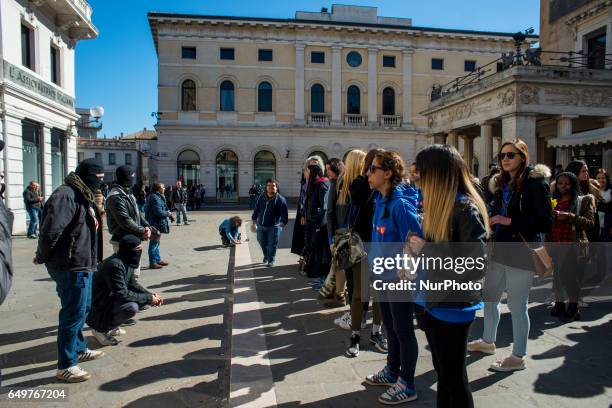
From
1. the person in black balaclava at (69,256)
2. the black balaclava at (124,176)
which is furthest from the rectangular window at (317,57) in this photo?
the person in black balaclava at (69,256)

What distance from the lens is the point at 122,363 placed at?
13.4 ft

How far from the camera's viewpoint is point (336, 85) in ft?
109

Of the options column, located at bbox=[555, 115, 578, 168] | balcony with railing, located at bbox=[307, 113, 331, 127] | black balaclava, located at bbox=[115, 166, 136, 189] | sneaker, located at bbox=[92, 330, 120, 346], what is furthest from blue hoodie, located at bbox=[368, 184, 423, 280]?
balcony with railing, located at bbox=[307, 113, 331, 127]

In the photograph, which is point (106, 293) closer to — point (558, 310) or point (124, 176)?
point (124, 176)

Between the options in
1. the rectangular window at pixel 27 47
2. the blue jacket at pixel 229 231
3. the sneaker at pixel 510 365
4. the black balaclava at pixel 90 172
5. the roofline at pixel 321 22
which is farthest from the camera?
the roofline at pixel 321 22

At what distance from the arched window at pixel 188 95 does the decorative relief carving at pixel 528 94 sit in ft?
80.5

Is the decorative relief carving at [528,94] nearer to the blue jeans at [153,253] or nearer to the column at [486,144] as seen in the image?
the column at [486,144]

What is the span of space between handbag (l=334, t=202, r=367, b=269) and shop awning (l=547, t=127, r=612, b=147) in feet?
29.1

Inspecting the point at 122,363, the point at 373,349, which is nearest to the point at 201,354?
the point at 122,363

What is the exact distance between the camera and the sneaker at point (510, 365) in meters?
3.79

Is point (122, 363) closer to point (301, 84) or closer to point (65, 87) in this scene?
point (65, 87)

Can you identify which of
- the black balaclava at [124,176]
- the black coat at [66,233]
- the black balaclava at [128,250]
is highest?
the black balaclava at [124,176]

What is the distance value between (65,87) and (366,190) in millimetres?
18920

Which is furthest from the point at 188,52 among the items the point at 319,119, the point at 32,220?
the point at 32,220
